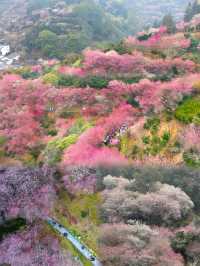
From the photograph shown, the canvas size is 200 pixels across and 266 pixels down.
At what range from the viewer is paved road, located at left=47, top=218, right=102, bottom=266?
709 inches

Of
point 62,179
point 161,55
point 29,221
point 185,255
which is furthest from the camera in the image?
point 161,55

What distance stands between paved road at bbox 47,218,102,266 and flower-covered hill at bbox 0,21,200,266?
29 centimetres

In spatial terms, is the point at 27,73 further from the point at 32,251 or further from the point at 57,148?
the point at 32,251

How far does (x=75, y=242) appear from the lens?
1888 cm

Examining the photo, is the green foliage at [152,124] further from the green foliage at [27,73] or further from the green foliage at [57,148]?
the green foliage at [27,73]

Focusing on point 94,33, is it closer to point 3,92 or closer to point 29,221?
point 3,92

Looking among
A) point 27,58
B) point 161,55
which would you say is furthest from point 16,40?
point 161,55

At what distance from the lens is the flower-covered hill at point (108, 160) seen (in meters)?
17.9

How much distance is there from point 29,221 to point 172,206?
21.3 ft

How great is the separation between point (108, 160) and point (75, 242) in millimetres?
4336

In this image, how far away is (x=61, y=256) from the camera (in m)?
17.8

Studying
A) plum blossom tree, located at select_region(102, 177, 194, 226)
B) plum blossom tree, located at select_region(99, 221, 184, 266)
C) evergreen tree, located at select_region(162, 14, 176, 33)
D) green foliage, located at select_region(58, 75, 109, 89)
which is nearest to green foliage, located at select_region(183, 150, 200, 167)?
plum blossom tree, located at select_region(102, 177, 194, 226)

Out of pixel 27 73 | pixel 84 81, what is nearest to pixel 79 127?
pixel 84 81

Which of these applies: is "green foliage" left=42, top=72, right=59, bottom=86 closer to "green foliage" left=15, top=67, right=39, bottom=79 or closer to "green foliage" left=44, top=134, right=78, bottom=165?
"green foliage" left=15, top=67, right=39, bottom=79
